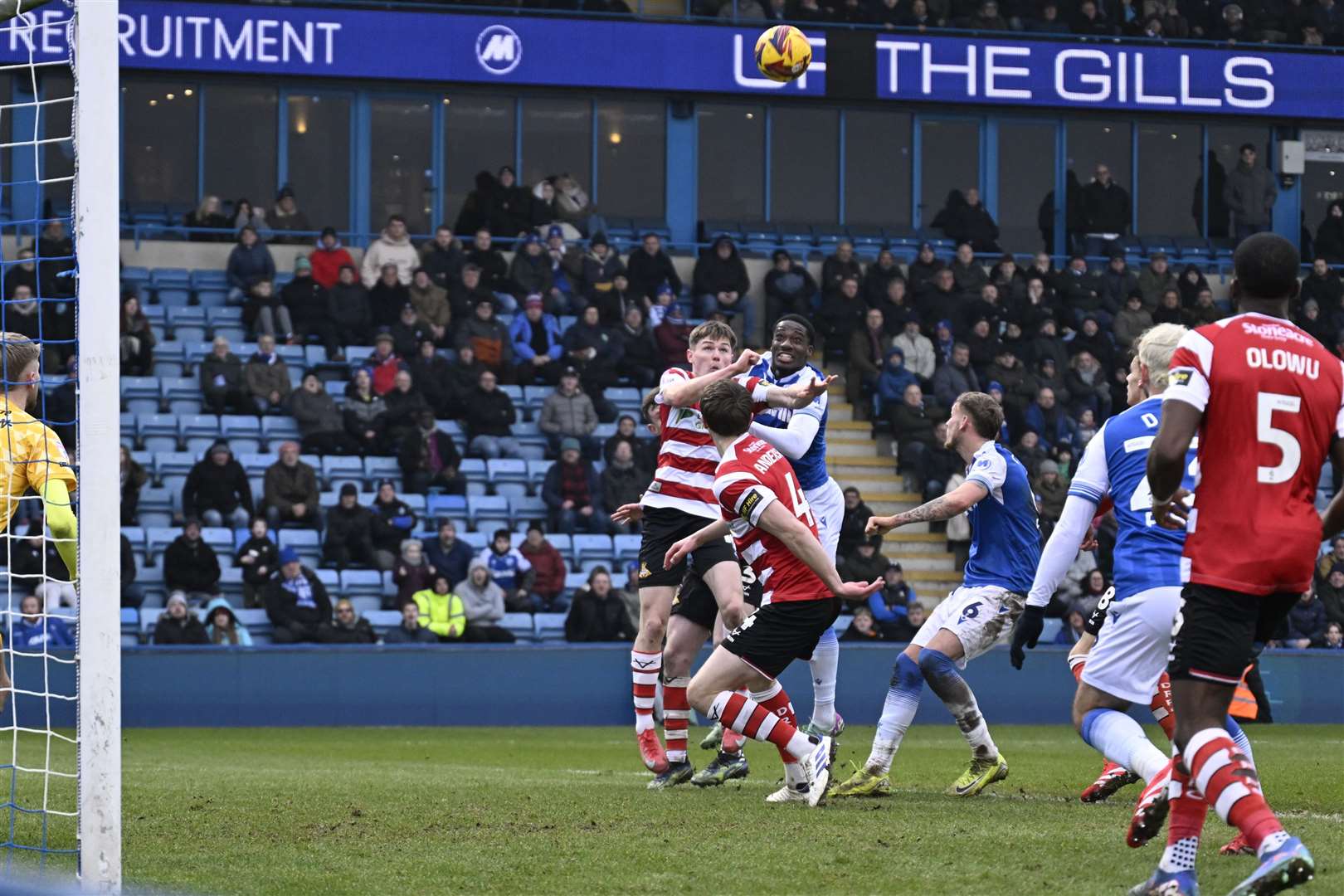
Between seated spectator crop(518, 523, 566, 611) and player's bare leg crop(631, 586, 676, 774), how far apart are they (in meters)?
9.72

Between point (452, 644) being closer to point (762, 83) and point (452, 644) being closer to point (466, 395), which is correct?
point (466, 395)

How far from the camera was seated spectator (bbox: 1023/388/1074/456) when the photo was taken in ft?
78.4

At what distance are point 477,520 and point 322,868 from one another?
14.8 meters

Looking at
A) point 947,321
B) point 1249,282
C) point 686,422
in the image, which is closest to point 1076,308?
point 947,321

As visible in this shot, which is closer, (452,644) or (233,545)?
(452,644)

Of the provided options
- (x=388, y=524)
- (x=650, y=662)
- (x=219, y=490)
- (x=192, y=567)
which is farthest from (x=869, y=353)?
(x=650, y=662)

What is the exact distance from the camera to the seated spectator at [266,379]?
71.8 ft

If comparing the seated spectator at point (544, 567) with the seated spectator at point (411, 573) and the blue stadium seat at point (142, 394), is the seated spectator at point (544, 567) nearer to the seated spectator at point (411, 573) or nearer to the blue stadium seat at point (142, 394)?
the seated spectator at point (411, 573)

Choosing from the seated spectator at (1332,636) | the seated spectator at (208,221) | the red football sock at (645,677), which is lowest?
the seated spectator at (1332,636)

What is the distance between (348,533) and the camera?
20.0 metres

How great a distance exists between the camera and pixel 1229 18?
97.5 feet

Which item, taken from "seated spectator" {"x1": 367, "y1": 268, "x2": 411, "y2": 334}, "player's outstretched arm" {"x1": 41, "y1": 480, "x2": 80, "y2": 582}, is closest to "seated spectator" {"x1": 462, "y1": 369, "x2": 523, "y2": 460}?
"seated spectator" {"x1": 367, "y1": 268, "x2": 411, "y2": 334}

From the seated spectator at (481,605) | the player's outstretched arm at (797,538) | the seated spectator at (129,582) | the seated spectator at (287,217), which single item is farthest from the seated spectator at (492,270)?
the player's outstretched arm at (797,538)

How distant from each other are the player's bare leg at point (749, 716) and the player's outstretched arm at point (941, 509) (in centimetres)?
92
